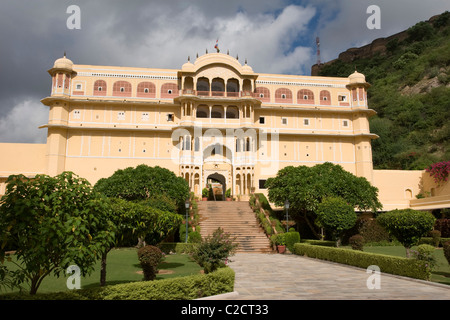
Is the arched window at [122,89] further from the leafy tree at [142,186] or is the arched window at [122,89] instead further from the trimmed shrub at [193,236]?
the trimmed shrub at [193,236]

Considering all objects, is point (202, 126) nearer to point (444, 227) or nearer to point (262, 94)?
point (262, 94)

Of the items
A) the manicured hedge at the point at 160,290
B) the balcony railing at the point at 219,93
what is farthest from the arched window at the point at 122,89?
the manicured hedge at the point at 160,290

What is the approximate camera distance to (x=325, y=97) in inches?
1443

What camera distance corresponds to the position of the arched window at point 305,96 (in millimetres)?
36344

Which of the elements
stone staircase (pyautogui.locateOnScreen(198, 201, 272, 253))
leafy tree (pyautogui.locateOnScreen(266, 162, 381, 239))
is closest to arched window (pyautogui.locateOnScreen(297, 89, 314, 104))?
leafy tree (pyautogui.locateOnScreen(266, 162, 381, 239))

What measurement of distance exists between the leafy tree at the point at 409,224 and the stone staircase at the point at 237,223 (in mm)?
9275

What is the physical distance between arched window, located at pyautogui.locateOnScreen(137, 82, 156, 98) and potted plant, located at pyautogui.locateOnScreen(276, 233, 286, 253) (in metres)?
19.1

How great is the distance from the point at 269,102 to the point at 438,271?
24.8m

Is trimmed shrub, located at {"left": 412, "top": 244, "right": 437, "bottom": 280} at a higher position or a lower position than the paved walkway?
higher

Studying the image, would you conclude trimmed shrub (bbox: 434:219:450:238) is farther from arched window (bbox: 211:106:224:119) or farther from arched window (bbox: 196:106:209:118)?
arched window (bbox: 196:106:209:118)

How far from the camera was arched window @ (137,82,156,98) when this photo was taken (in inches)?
1347

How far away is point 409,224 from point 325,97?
2477 cm
